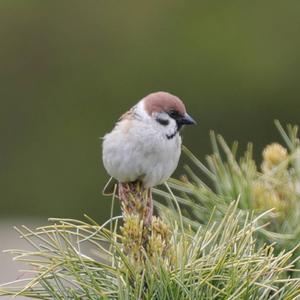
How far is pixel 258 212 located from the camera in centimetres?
202

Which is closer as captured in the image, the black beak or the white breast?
the white breast

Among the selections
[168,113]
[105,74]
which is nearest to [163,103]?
[168,113]

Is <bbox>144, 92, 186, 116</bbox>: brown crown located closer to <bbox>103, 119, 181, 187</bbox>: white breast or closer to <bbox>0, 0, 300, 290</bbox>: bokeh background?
<bbox>103, 119, 181, 187</bbox>: white breast

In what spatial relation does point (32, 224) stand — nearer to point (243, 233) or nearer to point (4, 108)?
point (4, 108)

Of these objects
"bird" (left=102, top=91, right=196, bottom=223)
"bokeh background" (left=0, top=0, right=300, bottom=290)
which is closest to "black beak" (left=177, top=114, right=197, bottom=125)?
"bird" (left=102, top=91, right=196, bottom=223)

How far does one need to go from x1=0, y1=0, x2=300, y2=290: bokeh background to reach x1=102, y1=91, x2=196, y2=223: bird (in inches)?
243

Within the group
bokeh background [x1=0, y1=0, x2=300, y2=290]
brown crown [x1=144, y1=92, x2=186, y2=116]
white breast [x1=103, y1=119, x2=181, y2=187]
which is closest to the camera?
white breast [x1=103, y1=119, x2=181, y2=187]

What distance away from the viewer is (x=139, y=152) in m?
2.61

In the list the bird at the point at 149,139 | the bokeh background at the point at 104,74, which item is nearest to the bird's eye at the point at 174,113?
the bird at the point at 149,139

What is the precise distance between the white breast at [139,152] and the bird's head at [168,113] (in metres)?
0.02

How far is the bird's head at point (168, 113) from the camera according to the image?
2.62m

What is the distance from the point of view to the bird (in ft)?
8.18

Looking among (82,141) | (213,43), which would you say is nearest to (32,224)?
(82,141)

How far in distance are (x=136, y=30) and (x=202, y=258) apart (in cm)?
815
